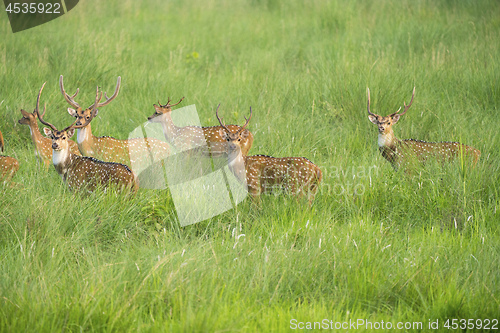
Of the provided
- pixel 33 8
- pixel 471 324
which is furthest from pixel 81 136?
pixel 33 8

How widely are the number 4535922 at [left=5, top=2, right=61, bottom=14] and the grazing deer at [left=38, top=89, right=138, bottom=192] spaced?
6.00m

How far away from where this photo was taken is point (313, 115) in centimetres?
668

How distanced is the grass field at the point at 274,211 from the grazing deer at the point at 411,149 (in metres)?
0.14

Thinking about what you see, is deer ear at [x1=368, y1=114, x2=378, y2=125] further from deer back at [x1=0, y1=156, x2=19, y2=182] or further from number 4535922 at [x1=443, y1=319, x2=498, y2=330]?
deer back at [x1=0, y1=156, x2=19, y2=182]

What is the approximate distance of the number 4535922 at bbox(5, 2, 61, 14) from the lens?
997 centimetres

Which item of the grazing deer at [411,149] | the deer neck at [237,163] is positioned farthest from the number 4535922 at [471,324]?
the deer neck at [237,163]

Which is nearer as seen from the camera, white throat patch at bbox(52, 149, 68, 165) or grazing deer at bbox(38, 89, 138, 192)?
grazing deer at bbox(38, 89, 138, 192)

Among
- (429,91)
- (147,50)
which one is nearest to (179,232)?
(429,91)

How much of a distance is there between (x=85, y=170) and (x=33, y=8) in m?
6.90

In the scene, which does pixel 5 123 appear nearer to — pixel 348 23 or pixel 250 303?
pixel 250 303

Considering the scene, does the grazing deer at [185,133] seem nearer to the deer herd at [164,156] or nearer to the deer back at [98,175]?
the deer herd at [164,156]

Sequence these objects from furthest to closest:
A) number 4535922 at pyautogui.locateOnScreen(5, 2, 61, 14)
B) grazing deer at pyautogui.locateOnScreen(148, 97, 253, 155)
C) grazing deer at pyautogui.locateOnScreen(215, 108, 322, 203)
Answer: number 4535922 at pyautogui.locateOnScreen(5, 2, 61, 14)
grazing deer at pyautogui.locateOnScreen(148, 97, 253, 155)
grazing deer at pyautogui.locateOnScreen(215, 108, 322, 203)

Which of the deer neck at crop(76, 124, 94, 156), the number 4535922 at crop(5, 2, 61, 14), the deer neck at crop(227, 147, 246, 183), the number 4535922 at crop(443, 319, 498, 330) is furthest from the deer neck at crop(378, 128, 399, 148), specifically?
the number 4535922 at crop(5, 2, 61, 14)

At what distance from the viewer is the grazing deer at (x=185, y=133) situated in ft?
20.1
